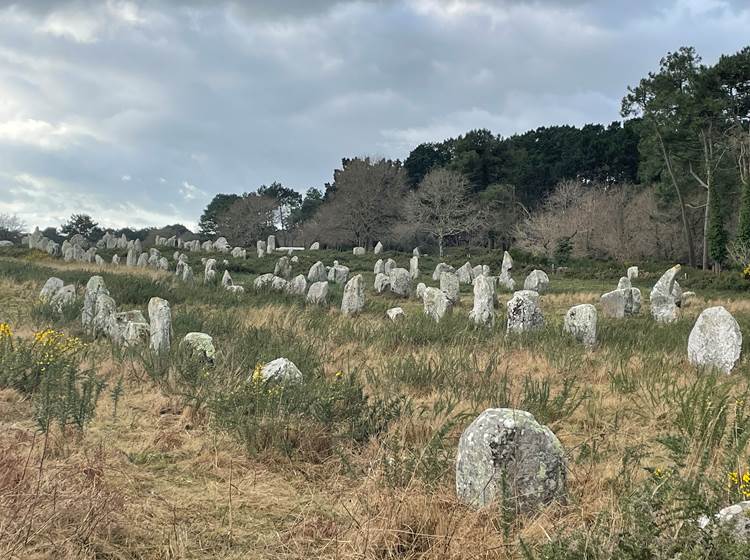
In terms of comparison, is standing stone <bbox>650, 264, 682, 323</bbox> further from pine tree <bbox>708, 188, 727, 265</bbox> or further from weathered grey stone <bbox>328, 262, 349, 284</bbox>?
pine tree <bbox>708, 188, 727, 265</bbox>

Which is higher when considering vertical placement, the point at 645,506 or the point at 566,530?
the point at 645,506

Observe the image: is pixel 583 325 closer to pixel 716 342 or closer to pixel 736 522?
pixel 716 342

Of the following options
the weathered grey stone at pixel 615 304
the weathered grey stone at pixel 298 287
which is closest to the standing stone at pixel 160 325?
the weathered grey stone at pixel 298 287

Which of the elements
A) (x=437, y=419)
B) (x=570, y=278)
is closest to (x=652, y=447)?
(x=437, y=419)

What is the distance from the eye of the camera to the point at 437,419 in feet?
15.4

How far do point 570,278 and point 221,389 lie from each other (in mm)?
21694

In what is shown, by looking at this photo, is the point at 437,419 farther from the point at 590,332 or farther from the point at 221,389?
the point at 590,332

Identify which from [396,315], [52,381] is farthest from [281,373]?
[396,315]

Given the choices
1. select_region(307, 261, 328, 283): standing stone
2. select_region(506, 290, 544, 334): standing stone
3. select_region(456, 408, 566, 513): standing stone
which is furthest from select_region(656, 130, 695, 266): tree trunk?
select_region(456, 408, 566, 513): standing stone

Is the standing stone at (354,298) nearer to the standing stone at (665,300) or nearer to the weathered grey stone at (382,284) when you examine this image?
the weathered grey stone at (382,284)

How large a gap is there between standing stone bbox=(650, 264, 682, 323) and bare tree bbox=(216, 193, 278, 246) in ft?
143

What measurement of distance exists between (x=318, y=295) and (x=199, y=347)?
800 centimetres

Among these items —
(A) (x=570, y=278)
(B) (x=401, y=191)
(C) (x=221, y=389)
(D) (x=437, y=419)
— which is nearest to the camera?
(D) (x=437, y=419)

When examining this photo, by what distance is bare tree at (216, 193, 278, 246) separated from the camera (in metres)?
52.6
